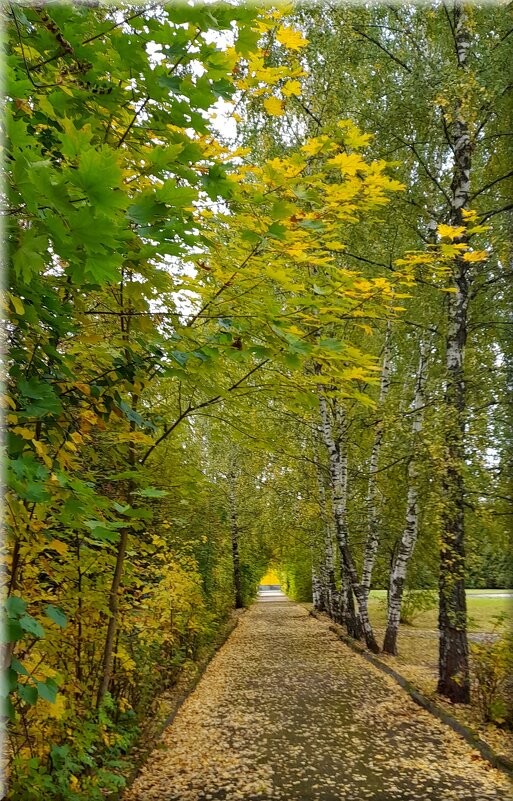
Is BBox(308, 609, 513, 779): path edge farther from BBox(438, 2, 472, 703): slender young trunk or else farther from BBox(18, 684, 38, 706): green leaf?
BBox(18, 684, 38, 706): green leaf

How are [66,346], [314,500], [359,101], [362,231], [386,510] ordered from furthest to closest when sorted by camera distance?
[314,500] → [386,510] → [362,231] → [359,101] → [66,346]

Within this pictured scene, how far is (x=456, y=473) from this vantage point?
6.02 m

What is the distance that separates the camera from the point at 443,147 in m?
8.88

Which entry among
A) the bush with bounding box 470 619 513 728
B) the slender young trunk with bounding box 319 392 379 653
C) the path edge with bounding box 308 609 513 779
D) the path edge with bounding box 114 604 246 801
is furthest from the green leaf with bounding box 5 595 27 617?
the slender young trunk with bounding box 319 392 379 653

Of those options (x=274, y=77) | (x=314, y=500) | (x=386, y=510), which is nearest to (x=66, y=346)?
(x=274, y=77)

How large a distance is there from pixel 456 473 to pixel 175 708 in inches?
170

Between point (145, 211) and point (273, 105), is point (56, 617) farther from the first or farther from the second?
point (273, 105)

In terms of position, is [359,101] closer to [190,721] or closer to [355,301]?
[355,301]

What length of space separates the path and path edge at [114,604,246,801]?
0.21 ft

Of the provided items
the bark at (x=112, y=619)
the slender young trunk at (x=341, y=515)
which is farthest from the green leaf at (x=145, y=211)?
the slender young trunk at (x=341, y=515)

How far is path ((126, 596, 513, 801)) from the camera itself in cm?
425

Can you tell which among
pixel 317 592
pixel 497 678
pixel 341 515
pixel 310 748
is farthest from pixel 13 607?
pixel 317 592

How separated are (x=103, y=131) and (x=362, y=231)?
7.15 meters

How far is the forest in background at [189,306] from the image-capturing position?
61.2 inches
